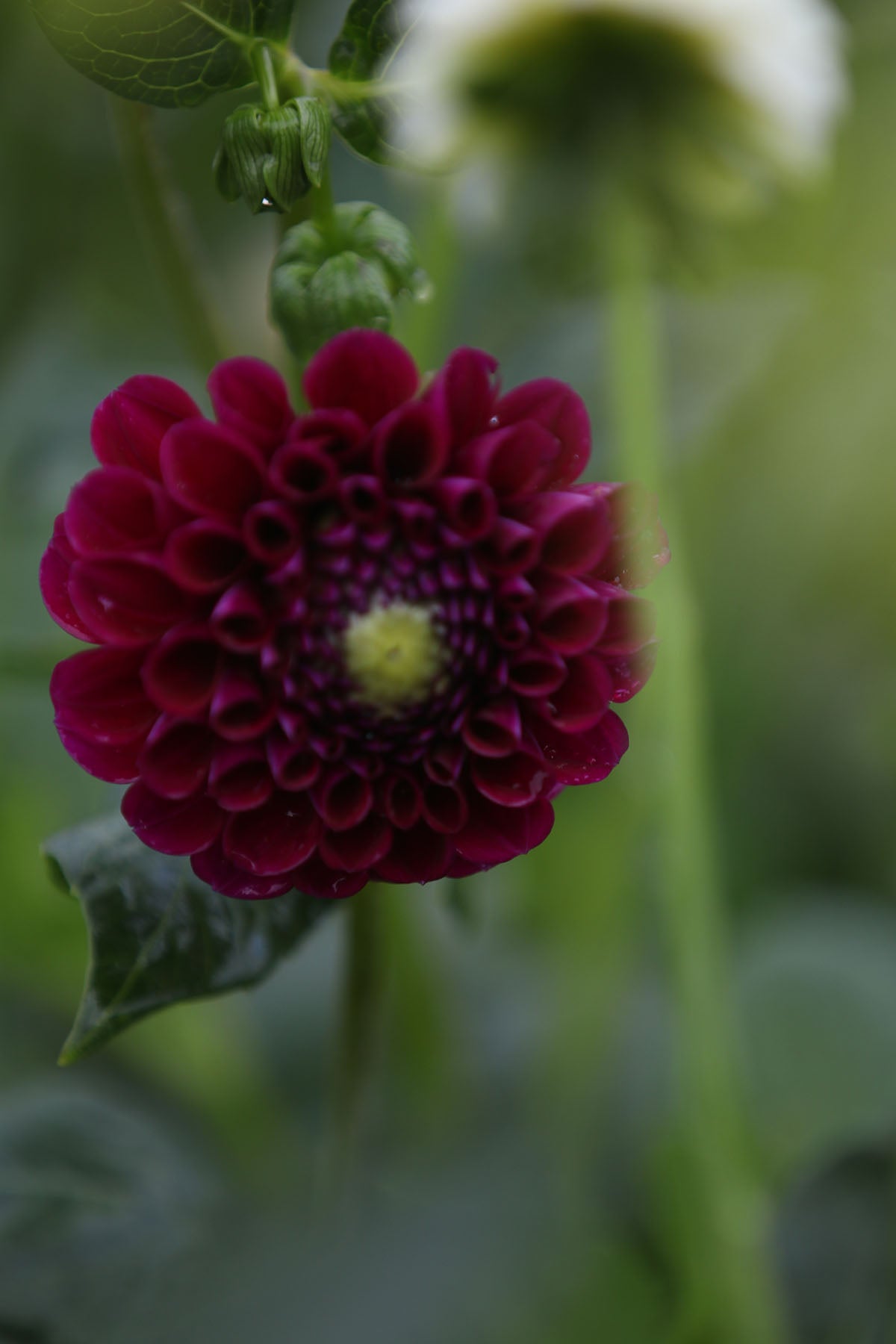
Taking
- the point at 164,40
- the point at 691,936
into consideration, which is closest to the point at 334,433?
the point at 164,40

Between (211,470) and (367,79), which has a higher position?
(367,79)

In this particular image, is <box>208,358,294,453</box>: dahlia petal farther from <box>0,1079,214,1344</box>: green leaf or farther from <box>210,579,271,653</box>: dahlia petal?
<box>0,1079,214,1344</box>: green leaf

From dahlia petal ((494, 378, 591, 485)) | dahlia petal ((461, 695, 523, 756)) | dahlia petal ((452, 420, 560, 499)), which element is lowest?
dahlia petal ((461, 695, 523, 756))

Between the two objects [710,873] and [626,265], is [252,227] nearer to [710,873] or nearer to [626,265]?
[626,265]

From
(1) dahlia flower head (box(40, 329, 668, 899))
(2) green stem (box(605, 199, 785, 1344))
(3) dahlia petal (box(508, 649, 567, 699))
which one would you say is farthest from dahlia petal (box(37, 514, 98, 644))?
(2) green stem (box(605, 199, 785, 1344))

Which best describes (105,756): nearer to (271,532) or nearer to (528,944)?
(271,532)

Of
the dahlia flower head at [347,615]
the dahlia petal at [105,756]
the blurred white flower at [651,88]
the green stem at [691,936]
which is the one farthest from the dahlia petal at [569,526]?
the blurred white flower at [651,88]

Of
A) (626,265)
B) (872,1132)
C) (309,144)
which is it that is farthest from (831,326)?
(309,144)
